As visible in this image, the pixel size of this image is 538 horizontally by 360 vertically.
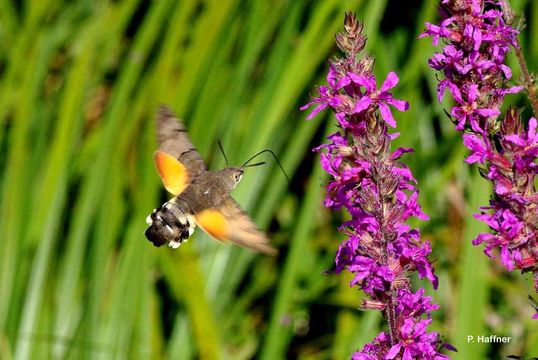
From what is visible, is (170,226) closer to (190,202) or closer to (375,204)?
A: (190,202)

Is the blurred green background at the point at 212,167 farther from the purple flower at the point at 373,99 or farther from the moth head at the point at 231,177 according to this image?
the purple flower at the point at 373,99

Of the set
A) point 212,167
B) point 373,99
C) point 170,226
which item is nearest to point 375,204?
point 373,99

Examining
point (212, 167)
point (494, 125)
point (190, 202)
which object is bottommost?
point (494, 125)

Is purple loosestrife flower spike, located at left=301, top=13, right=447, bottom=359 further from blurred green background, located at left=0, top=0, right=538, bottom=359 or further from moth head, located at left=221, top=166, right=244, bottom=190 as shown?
blurred green background, located at left=0, top=0, right=538, bottom=359

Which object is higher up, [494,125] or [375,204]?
[494,125]

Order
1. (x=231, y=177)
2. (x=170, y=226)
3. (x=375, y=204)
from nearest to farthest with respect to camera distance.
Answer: (x=375, y=204)
(x=170, y=226)
(x=231, y=177)

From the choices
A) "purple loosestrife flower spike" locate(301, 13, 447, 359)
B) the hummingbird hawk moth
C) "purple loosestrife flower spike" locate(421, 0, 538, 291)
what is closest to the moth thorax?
the hummingbird hawk moth

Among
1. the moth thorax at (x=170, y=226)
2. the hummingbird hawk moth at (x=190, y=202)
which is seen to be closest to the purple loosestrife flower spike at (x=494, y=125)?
the hummingbird hawk moth at (x=190, y=202)
